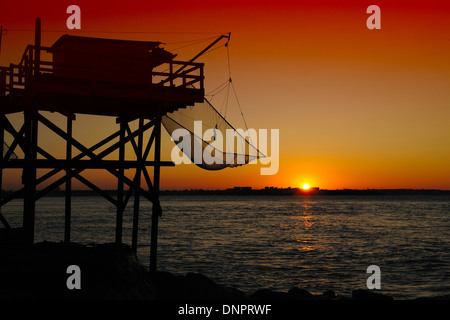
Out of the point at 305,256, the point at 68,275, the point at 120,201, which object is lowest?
the point at 305,256

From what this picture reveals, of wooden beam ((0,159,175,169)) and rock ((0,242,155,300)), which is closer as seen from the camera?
rock ((0,242,155,300))

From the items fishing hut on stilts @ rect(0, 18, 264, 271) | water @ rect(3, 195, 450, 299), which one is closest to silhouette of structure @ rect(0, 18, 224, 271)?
fishing hut on stilts @ rect(0, 18, 264, 271)

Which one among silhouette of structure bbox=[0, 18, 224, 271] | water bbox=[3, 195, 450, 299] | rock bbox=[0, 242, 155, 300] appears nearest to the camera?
rock bbox=[0, 242, 155, 300]

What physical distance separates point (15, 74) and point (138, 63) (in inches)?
151

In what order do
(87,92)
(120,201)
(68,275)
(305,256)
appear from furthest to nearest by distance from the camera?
(305,256) → (120,201) → (87,92) → (68,275)

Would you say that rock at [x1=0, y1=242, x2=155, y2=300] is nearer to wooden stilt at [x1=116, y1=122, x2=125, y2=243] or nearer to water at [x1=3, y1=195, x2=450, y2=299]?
wooden stilt at [x1=116, y1=122, x2=125, y2=243]

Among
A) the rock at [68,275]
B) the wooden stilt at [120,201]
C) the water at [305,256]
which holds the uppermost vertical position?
the wooden stilt at [120,201]

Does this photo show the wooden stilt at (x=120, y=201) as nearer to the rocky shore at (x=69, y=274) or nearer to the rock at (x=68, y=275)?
the rocky shore at (x=69, y=274)

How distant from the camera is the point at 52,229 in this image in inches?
2496

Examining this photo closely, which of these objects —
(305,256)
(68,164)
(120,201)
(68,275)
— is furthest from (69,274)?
(305,256)

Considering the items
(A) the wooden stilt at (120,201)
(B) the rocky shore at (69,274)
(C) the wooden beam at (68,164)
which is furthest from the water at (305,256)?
(B) the rocky shore at (69,274)

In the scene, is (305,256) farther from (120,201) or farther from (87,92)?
(87,92)

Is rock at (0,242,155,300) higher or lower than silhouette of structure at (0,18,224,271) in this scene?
lower
